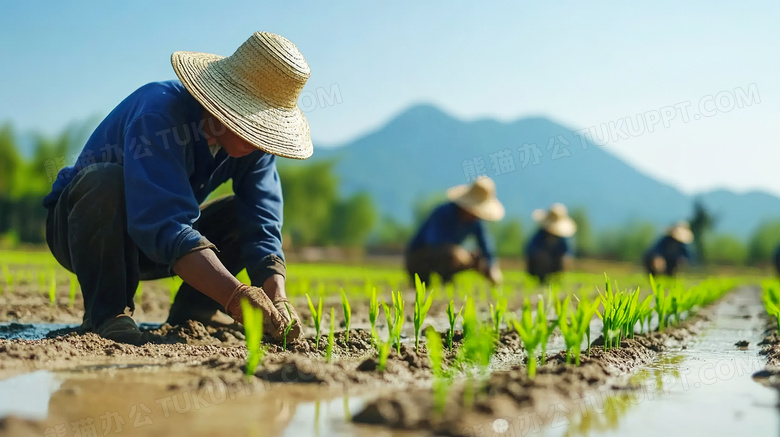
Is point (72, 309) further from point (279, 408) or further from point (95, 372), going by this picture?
point (279, 408)

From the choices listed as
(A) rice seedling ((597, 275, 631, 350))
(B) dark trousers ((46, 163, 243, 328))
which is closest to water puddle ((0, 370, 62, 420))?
(B) dark trousers ((46, 163, 243, 328))

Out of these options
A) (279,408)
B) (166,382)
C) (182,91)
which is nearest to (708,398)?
(279,408)

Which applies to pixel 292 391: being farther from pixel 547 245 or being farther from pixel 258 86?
pixel 547 245

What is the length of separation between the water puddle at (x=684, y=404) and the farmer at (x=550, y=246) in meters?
8.50

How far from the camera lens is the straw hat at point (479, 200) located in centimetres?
759

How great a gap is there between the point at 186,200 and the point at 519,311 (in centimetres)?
320

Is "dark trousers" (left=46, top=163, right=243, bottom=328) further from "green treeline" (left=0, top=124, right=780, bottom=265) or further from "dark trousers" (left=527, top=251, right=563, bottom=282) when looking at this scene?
"dark trousers" (left=527, top=251, right=563, bottom=282)

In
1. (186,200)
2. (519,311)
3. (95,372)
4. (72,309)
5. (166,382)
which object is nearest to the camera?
(166,382)

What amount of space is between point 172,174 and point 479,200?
5.56 metres

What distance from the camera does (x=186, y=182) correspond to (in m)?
Answer: 2.59

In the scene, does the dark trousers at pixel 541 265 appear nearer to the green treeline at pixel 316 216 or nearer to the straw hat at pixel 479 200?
the straw hat at pixel 479 200

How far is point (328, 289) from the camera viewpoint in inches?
286

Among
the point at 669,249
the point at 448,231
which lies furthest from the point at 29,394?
the point at 669,249

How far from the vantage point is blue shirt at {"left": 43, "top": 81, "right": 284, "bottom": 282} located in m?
2.45
